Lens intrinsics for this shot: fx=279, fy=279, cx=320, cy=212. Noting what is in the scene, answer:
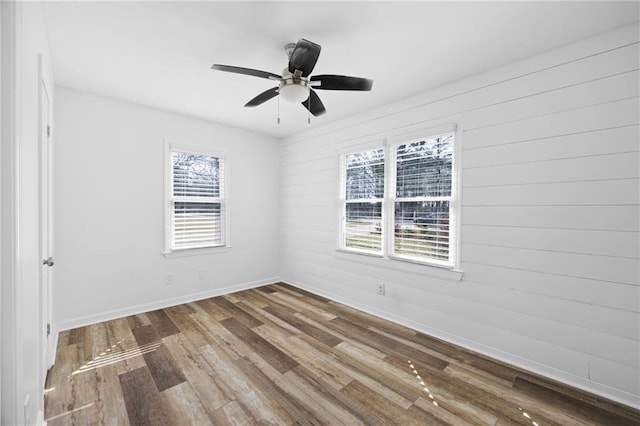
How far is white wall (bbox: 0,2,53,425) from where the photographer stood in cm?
106

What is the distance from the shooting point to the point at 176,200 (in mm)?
3854

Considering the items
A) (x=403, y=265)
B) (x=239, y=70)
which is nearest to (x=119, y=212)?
(x=239, y=70)

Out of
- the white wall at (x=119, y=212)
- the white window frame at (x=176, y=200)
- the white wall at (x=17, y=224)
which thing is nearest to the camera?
the white wall at (x=17, y=224)

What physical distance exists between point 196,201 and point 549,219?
4.09 meters

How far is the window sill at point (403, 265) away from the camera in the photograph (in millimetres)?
2848

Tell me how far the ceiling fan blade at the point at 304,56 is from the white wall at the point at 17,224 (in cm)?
130

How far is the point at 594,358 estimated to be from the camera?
2098 mm

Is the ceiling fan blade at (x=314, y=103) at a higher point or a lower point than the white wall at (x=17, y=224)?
higher

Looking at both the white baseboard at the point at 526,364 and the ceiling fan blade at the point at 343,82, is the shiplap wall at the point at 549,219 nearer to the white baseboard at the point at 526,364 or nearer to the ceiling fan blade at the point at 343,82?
the white baseboard at the point at 526,364

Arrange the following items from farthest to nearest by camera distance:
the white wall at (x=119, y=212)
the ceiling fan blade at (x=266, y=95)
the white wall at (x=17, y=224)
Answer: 1. the white wall at (x=119, y=212)
2. the ceiling fan blade at (x=266, y=95)
3. the white wall at (x=17, y=224)

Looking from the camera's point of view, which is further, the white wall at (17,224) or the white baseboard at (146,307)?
the white baseboard at (146,307)

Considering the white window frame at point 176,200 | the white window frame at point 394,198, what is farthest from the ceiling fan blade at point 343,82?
the white window frame at point 176,200

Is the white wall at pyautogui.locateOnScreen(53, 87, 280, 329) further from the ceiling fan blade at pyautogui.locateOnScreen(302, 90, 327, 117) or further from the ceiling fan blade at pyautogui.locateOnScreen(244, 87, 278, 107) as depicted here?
the ceiling fan blade at pyautogui.locateOnScreen(302, 90, 327, 117)

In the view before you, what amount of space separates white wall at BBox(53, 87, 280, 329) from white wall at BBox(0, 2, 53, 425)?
1955mm
